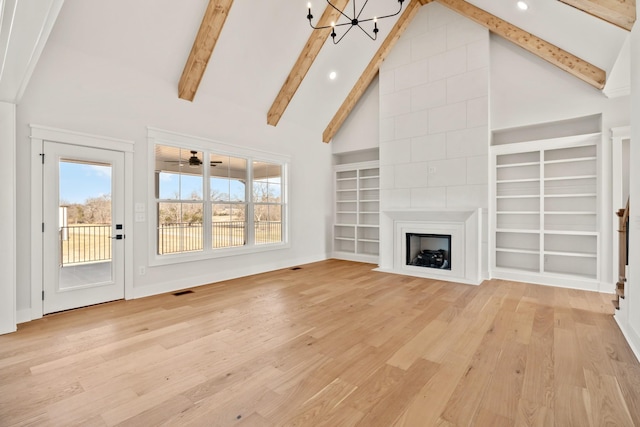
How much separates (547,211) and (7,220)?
277 inches

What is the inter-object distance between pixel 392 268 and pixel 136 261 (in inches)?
169

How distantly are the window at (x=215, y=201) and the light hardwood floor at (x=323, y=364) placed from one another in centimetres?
118

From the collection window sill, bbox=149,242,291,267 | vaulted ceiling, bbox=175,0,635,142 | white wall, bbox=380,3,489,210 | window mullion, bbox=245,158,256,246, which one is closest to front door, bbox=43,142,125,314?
window sill, bbox=149,242,291,267

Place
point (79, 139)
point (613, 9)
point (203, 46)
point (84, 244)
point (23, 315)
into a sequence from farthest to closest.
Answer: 1. point (203, 46)
2. point (84, 244)
3. point (79, 139)
4. point (23, 315)
5. point (613, 9)

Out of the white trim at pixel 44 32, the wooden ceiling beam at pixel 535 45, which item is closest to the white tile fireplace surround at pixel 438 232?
the wooden ceiling beam at pixel 535 45

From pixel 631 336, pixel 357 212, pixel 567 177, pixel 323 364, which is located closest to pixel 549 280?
pixel 567 177

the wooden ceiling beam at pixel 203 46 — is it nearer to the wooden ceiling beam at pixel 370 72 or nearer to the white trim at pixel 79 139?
the white trim at pixel 79 139

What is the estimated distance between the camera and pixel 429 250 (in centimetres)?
579

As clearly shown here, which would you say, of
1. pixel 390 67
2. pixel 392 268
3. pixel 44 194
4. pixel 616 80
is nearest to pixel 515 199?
pixel 616 80

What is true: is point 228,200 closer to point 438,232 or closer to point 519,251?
point 438,232

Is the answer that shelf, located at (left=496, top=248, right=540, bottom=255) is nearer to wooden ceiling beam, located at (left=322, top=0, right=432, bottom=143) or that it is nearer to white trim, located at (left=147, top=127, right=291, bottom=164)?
wooden ceiling beam, located at (left=322, top=0, right=432, bottom=143)

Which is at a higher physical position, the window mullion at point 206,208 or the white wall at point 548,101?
the white wall at point 548,101

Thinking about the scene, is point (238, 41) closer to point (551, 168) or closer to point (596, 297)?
point (551, 168)

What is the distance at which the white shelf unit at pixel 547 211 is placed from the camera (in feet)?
15.0
